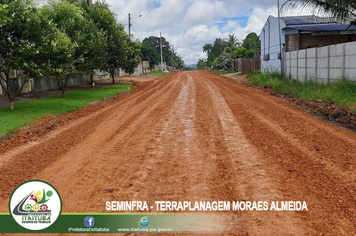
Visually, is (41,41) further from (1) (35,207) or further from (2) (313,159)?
(2) (313,159)

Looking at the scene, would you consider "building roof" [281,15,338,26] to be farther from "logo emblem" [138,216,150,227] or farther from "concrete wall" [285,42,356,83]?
"logo emblem" [138,216,150,227]

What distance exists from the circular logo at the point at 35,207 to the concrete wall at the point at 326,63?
13.8 meters

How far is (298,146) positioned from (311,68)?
1321 cm

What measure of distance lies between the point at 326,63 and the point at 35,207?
16.2m

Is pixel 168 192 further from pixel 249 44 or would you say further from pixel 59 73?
pixel 249 44


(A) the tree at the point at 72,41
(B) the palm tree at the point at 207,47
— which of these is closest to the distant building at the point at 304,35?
(A) the tree at the point at 72,41

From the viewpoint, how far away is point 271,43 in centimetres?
3241

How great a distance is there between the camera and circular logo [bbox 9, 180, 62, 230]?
3846mm

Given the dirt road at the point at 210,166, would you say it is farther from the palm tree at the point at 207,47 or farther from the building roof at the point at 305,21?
the palm tree at the point at 207,47

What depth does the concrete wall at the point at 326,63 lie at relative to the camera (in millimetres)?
14296

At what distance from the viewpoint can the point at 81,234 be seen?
3.65 meters

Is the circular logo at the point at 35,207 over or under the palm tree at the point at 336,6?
under

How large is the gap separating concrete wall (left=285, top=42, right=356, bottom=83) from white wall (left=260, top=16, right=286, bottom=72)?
6.91 metres

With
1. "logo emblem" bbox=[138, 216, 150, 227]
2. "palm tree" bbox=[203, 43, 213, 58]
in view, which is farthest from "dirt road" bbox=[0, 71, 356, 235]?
"palm tree" bbox=[203, 43, 213, 58]
